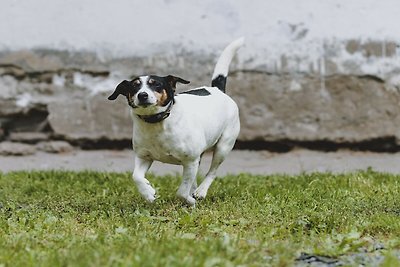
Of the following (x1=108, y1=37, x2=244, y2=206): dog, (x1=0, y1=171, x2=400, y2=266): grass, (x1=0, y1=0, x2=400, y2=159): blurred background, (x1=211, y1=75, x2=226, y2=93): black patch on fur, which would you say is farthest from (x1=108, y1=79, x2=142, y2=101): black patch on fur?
(x1=0, y1=0, x2=400, y2=159): blurred background

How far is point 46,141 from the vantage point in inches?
372

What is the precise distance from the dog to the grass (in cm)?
22

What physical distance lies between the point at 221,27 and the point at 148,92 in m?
3.86

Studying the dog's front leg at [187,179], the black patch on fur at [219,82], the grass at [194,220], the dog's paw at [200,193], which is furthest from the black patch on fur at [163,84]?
the black patch on fur at [219,82]

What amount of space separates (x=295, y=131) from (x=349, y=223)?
427cm

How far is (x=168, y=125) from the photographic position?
227 inches

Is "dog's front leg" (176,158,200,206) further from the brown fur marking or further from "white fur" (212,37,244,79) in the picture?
"white fur" (212,37,244,79)

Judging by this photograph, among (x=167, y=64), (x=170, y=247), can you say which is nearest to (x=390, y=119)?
(x=167, y=64)

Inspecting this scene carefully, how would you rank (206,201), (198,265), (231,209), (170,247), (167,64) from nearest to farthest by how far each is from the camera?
(198,265) → (170,247) → (231,209) → (206,201) → (167,64)

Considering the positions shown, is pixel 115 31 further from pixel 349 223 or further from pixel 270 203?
pixel 349 223

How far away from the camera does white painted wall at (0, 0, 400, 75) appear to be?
918 centimetres

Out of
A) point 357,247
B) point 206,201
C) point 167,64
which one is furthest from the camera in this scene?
point 167,64

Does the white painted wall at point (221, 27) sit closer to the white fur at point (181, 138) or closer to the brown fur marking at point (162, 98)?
the white fur at point (181, 138)

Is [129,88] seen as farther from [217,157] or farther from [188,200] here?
[217,157]
